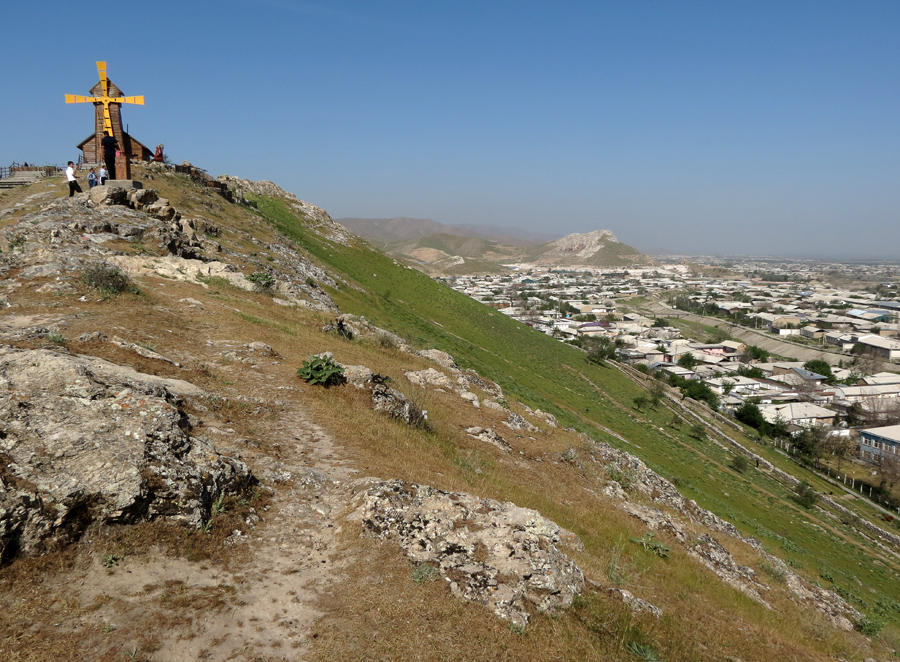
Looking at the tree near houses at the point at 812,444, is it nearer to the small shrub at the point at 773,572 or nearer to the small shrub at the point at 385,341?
the small shrub at the point at 773,572

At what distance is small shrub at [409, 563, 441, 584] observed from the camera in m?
5.77

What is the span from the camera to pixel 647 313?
140 metres

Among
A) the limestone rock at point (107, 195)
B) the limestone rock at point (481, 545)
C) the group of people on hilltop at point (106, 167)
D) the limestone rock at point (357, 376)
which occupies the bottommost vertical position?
the limestone rock at point (481, 545)

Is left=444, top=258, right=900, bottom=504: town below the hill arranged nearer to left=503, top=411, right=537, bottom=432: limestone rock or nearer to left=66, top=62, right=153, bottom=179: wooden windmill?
left=503, top=411, right=537, bottom=432: limestone rock

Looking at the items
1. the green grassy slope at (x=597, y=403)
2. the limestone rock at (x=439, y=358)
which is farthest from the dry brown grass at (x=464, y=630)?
the limestone rock at (x=439, y=358)

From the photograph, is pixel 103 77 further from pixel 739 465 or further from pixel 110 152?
pixel 739 465

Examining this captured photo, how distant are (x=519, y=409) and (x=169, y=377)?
14084mm

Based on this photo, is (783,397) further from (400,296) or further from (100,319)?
(100,319)

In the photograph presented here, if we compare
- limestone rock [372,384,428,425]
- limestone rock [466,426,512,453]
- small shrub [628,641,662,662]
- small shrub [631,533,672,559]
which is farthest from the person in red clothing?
small shrub [628,641,662,662]

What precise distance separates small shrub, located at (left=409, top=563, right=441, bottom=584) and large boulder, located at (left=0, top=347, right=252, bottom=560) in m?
2.96

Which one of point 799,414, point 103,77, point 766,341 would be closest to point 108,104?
point 103,77

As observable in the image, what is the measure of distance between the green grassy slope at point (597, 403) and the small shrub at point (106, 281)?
55.8 feet

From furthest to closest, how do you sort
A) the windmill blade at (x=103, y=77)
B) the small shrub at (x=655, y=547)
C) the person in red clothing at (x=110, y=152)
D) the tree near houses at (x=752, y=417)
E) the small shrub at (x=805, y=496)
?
1. the tree near houses at (x=752, y=417)
2. the small shrub at (x=805, y=496)
3. the windmill blade at (x=103, y=77)
4. the person in red clothing at (x=110, y=152)
5. the small shrub at (x=655, y=547)

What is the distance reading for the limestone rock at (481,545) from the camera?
584 centimetres
